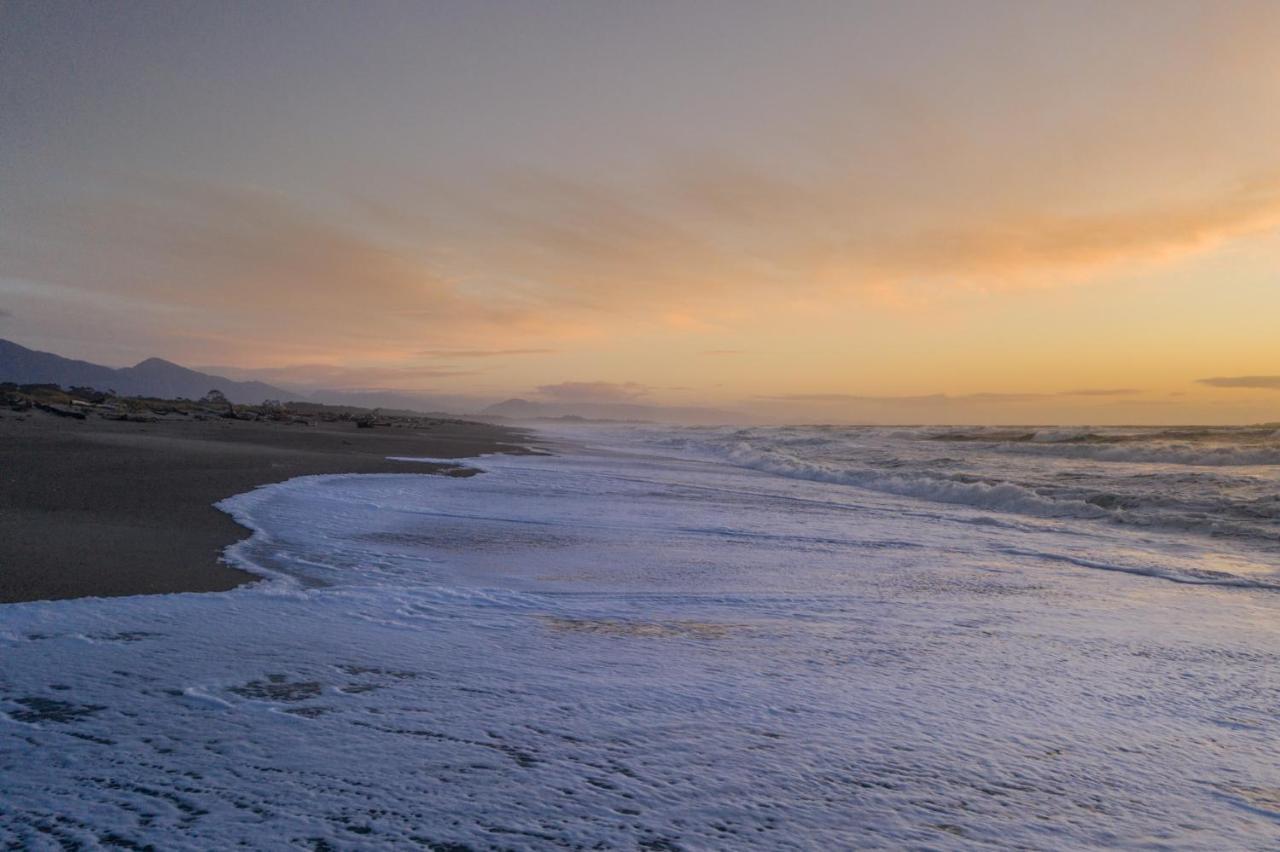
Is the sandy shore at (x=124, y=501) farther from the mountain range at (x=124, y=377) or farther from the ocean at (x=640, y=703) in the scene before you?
the mountain range at (x=124, y=377)

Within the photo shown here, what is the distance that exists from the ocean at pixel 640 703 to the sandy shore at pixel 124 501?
0.51 meters

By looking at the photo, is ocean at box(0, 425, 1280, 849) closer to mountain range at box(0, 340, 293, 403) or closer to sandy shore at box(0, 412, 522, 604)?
sandy shore at box(0, 412, 522, 604)

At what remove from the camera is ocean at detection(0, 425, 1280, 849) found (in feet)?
7.04

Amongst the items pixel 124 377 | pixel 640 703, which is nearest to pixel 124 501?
pixel 640 703

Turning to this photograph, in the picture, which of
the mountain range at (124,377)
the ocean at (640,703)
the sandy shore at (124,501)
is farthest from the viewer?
the mountain range at (124,377)

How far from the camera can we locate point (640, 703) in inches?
123

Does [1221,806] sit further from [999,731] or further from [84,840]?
[84,840]

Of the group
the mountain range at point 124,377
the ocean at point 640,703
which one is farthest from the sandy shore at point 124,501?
the mountain range at point 124,377

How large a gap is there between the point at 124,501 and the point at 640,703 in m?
6.98

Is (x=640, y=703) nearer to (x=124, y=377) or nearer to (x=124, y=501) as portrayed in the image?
(x=124, y=501)

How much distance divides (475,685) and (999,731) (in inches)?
89.7

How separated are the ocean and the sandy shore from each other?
507mm

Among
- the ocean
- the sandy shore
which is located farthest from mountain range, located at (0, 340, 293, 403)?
the ocean

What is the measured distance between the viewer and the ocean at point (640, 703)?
214cm
